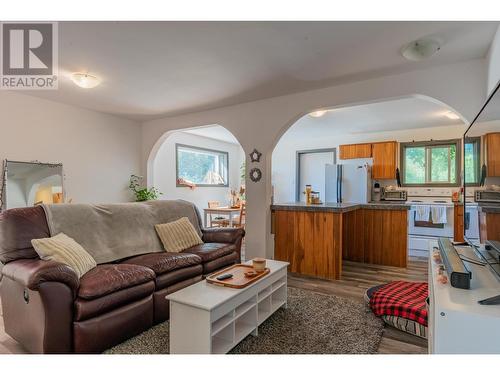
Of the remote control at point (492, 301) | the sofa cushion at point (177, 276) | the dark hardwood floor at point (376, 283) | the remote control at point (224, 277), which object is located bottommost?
the dark hardwood floor at point (376, 283)

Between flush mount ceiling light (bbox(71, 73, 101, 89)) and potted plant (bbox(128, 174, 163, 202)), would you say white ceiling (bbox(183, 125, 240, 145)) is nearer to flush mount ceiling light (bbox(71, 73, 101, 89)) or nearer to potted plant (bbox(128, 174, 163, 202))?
potted plant (bbox(128, 174, 163, 202))

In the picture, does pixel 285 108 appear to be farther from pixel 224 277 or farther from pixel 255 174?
pixel 224 277

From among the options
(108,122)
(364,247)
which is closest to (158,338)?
(364,247)

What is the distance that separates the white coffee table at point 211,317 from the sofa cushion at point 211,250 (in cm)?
91

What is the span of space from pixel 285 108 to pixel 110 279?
2762mm

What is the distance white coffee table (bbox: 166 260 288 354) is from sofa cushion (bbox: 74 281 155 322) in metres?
0.48

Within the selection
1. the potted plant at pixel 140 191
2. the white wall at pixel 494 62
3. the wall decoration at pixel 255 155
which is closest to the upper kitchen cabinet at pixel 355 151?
the wall decoration at pixel 255 155

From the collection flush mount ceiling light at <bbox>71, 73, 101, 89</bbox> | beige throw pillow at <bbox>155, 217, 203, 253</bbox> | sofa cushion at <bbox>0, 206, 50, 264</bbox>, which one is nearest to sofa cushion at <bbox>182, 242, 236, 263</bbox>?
beige throw pillow at <bbox>155, 217, 203, 253</bbox>

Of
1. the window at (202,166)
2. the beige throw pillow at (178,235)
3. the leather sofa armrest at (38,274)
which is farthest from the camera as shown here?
the window at (202,166)

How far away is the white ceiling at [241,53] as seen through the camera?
2.06 meters

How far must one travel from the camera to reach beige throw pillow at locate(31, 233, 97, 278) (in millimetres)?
2080

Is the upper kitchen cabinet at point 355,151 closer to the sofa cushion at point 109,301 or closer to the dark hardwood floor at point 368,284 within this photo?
the dark hardwood floor at point 368,284

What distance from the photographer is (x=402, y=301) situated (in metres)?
2.36
